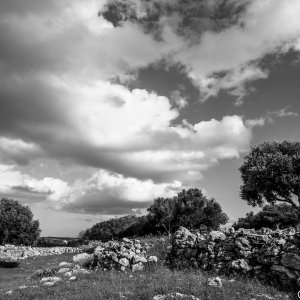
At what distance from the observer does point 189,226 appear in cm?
9575

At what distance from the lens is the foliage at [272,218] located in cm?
8350

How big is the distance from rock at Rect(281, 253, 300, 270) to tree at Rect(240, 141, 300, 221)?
2798 cm

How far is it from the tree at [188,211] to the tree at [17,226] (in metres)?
34.8

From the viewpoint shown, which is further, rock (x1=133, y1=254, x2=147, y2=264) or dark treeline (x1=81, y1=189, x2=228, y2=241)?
dark treeline (x1=81, y1=189, x2=228, y2=241)

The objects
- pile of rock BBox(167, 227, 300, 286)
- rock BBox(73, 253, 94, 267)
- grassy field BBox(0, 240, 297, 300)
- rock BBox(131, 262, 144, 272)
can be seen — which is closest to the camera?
grassy field BBox(0, 240, 297, 300)

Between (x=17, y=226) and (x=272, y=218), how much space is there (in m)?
69.1

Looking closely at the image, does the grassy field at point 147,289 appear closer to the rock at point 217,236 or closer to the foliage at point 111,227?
the rock at point 217,236

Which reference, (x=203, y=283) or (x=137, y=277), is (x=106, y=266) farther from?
(x=203, y=283)

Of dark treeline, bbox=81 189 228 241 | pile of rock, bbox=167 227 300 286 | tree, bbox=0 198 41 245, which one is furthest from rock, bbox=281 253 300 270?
tree, bbox=0 198 41 245

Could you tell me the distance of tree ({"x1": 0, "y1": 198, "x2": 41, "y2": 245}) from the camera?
3868 inches

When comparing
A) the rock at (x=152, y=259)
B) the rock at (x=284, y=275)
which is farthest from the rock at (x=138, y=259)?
the rock at (x=284, y=275)

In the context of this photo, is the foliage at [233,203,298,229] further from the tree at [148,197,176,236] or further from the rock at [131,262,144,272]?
the rock at [131,262,144,272]

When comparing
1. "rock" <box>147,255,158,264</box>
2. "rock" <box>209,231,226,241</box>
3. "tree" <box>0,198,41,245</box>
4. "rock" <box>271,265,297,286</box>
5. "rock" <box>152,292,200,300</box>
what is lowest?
"rock" <box>152,292,200,300</box>

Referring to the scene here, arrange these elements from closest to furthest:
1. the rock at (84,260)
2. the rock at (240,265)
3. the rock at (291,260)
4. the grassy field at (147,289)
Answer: the grassy field at (147,289) < the rock at (291,260) < the rock at (240,265) < the rock at (84,260)
